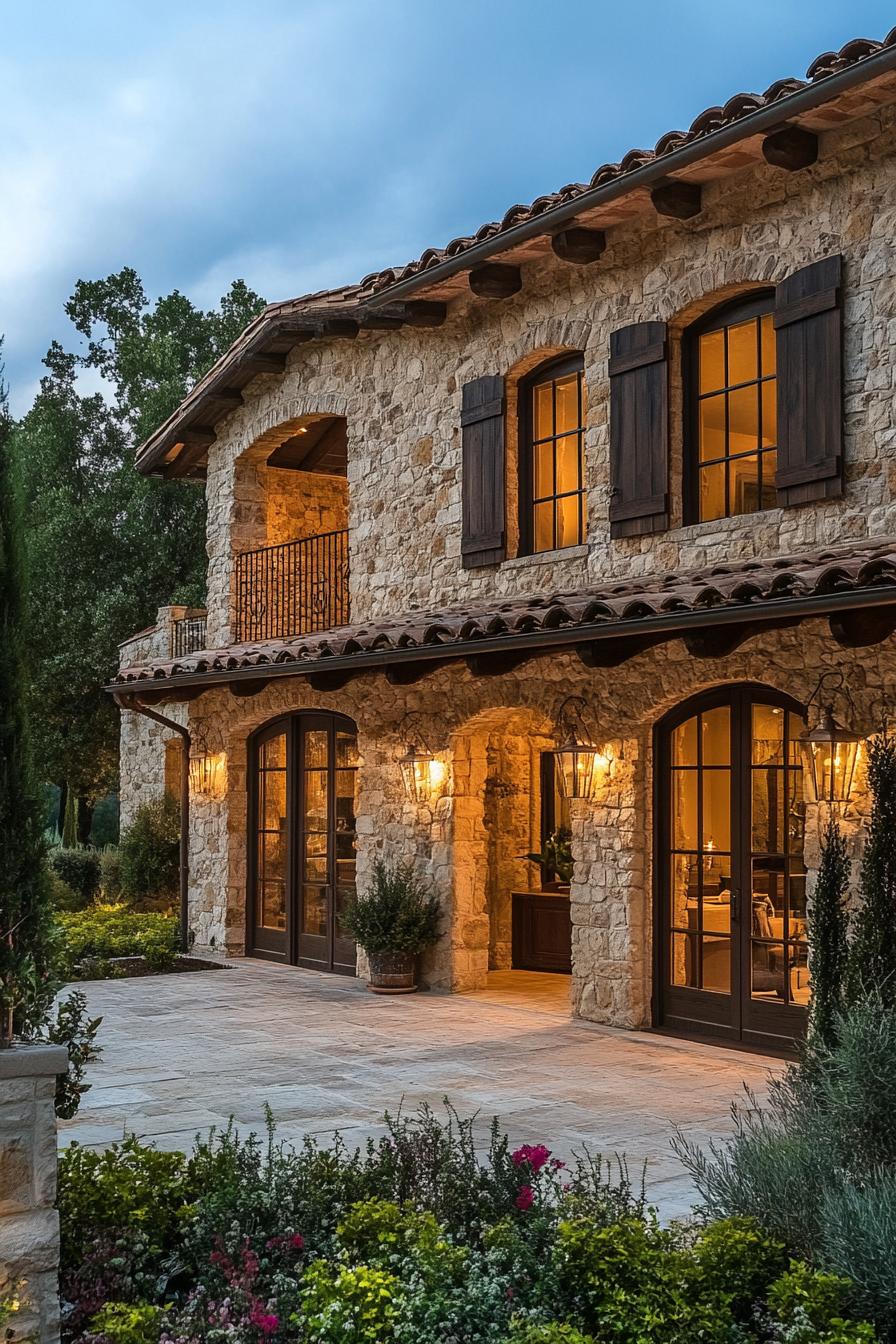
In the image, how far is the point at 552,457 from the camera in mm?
11266

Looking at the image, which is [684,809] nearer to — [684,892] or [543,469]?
[684,892]

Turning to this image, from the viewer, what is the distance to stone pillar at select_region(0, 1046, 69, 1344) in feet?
13.1

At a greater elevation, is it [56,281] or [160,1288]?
[56,281]

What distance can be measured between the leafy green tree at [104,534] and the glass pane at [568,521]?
12453 mm

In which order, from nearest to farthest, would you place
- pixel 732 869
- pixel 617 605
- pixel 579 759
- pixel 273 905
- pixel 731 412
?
pixel 617 605 < pixel 732 869 < pixel 731 412 < pixel 579 759 < pixel 273 905

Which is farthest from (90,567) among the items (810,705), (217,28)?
(217,28)

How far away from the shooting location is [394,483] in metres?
12.7

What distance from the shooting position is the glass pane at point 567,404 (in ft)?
36.2

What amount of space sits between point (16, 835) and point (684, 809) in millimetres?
6164

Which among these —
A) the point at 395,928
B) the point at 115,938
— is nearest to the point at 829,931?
the point at 395,928

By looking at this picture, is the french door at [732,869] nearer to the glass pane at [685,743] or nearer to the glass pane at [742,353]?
the glass pane at [685,743]

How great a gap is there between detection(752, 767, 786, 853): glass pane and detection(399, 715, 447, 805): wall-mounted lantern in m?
3.16

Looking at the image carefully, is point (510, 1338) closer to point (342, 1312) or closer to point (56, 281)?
point (342, 1312)

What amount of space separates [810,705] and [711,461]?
226cm
